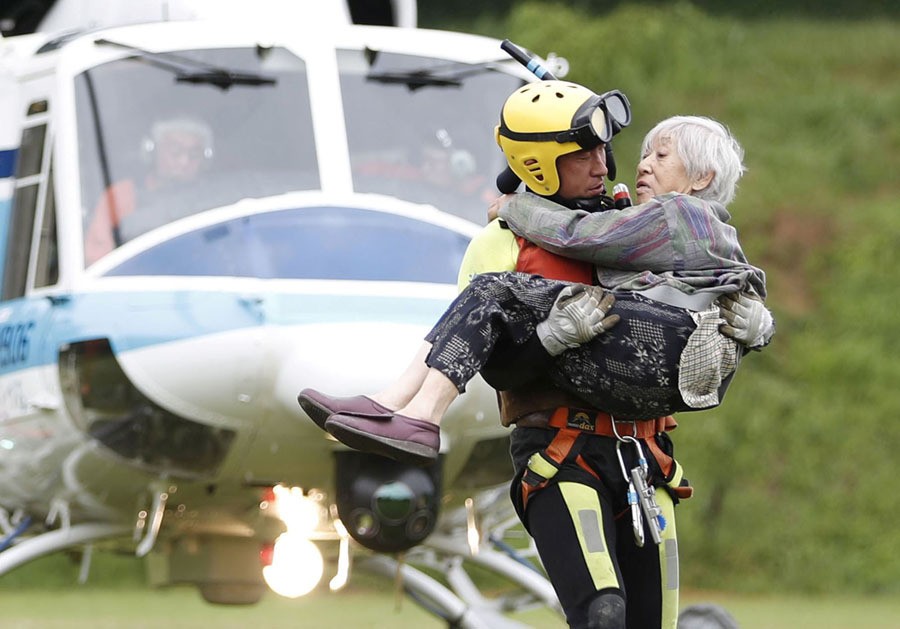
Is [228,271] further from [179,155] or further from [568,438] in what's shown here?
[568,438]

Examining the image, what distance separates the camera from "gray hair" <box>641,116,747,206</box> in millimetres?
4375

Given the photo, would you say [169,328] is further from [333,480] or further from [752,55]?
[752,55]

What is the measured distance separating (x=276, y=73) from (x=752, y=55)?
17.5 metres

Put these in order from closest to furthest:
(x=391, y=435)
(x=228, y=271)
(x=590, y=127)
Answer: (x=391, y=435), (x=590, y=127), (x=228, y=271)

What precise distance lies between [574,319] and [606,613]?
0.65 meters

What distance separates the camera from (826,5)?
25812 millimetres

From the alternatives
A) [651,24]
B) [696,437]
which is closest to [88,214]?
[696,437]

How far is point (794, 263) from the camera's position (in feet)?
67.1

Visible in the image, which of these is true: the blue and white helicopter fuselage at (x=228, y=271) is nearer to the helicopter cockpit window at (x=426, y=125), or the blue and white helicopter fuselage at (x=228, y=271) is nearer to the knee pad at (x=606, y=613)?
the helicopter cockpit window at (x=426, y=125)

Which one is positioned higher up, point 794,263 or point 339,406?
point 339,406

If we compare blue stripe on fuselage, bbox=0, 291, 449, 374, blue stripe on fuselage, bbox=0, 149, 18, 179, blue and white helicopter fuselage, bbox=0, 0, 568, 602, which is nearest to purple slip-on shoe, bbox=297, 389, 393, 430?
blue and white helicopter fuselage, bbox=0, 0, 568, 602

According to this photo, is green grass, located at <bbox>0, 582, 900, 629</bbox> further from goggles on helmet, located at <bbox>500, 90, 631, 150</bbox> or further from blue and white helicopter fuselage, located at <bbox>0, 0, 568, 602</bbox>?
goggles on helmet, located at <bbox>500, 90, 631, 150</bbox>

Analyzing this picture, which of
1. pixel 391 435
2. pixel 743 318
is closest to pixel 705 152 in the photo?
pixel 743 318

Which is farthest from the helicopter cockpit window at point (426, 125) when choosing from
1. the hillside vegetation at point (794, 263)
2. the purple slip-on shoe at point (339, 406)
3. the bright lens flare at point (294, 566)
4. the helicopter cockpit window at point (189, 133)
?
the hillside vegetation at point (794, 263)
